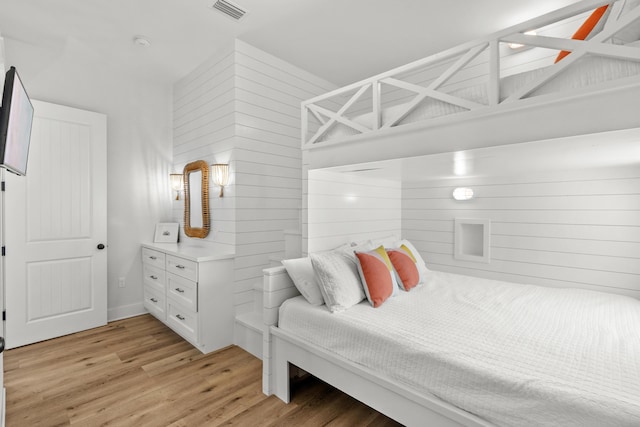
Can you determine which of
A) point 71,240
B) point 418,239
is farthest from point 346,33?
point 71,240

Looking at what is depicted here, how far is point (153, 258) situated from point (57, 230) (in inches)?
34.5

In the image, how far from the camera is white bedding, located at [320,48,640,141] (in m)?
1.21

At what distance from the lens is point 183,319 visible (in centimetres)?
284

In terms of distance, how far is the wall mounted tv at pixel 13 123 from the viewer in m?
1.22

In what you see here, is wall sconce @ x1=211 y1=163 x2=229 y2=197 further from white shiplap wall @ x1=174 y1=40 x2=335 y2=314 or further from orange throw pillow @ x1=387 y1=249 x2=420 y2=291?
orange throw pillow @ x1=387 y1=249 x2=420 y2=291

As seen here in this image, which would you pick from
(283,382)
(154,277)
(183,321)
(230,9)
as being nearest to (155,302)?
(154,277)

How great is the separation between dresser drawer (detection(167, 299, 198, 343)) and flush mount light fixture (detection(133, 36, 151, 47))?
7.95ft

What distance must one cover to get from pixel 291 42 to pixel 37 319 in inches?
137

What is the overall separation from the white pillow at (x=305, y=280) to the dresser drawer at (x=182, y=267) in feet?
3.23

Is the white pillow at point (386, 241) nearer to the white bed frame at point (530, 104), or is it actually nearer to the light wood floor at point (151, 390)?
the white bed frame at point (530, 104)

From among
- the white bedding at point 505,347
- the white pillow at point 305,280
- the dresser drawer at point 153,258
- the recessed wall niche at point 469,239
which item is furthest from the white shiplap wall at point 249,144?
the recessed wall niche at point 469,239

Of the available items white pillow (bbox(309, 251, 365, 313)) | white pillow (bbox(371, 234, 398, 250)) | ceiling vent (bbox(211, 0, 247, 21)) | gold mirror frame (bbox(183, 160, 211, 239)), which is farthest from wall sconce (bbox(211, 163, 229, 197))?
white pillow (bbox(371, 234, 398, 250))

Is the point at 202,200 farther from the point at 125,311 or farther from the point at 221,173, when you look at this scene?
the point at 125,311

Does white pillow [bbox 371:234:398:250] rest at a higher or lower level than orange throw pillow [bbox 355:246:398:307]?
higher
